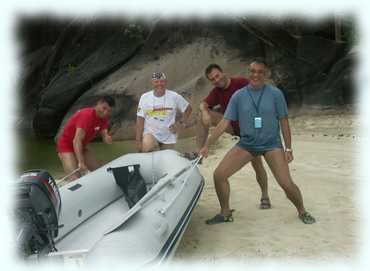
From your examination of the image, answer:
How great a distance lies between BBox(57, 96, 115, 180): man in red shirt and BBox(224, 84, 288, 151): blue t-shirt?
56.9 inches

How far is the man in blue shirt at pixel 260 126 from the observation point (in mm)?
4832

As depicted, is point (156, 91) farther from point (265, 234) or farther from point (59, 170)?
point (59, 170)

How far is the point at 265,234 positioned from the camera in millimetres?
4828

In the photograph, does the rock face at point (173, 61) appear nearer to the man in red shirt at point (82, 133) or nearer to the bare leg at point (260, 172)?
the bare leg at point (260, 172)

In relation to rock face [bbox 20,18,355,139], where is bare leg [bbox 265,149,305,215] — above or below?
below

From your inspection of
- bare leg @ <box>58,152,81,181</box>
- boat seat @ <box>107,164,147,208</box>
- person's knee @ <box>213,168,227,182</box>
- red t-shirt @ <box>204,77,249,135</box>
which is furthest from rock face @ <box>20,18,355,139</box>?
person's knee @ <box>213,168,227,182</box>

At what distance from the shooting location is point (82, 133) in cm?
563

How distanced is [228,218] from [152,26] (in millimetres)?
12404

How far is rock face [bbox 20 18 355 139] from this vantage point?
13.8m

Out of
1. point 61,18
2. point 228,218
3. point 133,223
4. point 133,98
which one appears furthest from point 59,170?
point 61,18

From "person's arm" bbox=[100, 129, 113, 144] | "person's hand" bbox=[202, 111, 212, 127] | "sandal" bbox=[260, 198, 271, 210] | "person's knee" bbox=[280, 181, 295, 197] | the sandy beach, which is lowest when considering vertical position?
the sandy beach

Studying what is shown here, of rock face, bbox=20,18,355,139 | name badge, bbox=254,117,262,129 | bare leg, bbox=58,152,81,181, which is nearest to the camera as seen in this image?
name badge, bbox=254,117,262,129

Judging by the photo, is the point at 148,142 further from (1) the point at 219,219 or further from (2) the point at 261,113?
(2) the point at 261,113

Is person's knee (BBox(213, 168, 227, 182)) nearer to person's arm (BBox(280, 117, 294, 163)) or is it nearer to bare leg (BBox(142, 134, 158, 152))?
person's arm (BBox(280, 117, 294, 163))
